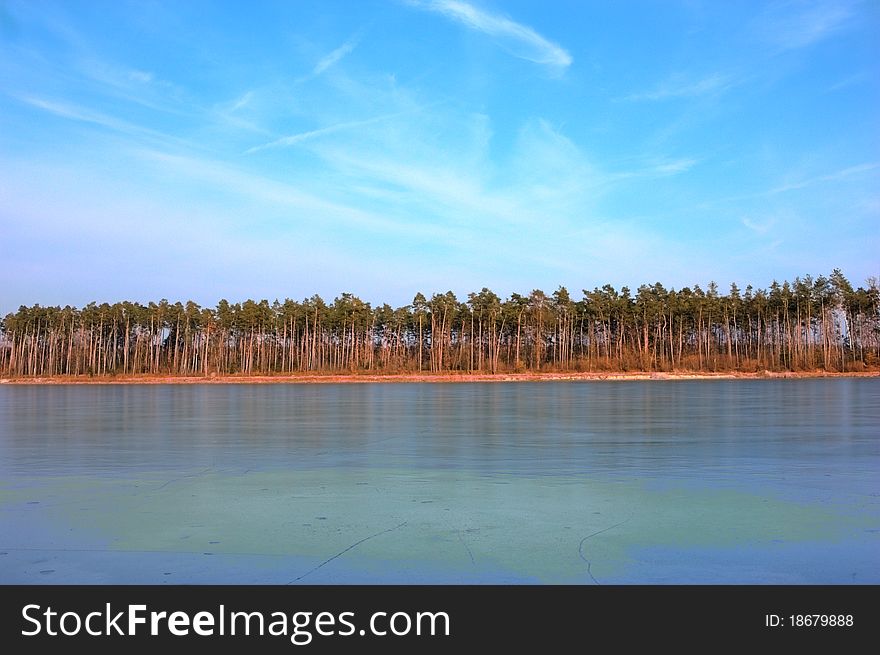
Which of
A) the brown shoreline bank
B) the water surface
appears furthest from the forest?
the water surface

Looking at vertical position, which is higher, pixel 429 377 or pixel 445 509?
pixel 445 509

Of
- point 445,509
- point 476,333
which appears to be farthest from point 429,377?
point 445,509

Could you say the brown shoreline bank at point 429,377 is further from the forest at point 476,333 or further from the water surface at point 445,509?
the water surface at point 445,509

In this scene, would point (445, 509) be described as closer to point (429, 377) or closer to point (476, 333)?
point (429, 377)

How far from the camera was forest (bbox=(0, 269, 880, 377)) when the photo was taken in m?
109

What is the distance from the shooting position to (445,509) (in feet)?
27.6

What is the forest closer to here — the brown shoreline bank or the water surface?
the brown shoreline bank

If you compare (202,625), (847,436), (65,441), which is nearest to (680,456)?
(847,436)

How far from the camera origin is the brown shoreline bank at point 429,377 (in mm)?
95312

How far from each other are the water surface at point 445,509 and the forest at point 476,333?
90.9m

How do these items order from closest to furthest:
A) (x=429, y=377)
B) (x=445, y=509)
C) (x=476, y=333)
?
(x=445, y=509) < (x=429, y=377) < (x=476, y=333)

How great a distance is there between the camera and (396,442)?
16.7 m

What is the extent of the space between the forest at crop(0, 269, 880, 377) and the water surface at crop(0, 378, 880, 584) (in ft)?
298

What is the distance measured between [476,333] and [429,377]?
25.5 m
